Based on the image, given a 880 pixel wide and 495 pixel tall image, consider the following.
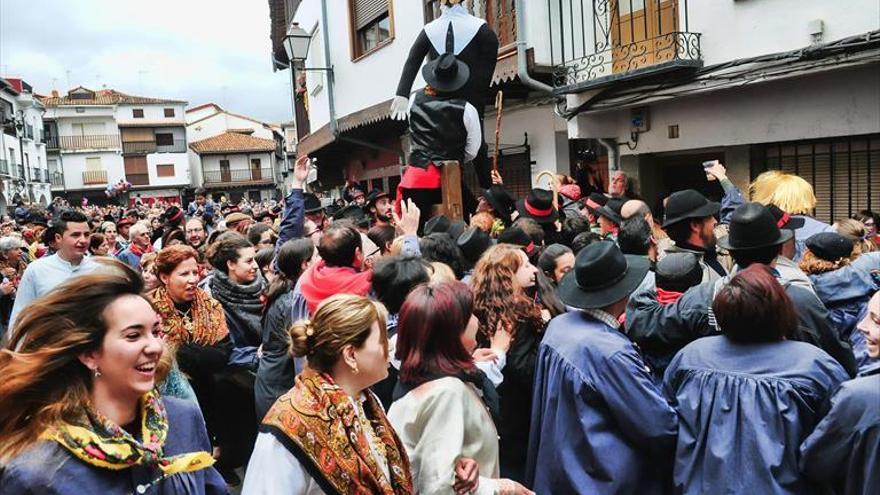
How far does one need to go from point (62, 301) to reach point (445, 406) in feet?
3.98

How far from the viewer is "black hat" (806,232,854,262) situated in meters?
3.44

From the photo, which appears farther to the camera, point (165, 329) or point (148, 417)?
point (165, 329)

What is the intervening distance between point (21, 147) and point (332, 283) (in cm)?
5180

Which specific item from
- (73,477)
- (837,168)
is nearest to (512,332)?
(73,477)

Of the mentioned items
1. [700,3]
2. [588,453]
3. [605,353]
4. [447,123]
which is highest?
A: [700,3]

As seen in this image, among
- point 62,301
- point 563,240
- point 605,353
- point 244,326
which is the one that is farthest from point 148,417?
point 563,240

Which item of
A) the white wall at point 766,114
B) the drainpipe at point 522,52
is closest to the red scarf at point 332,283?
the white wall at point 766,114

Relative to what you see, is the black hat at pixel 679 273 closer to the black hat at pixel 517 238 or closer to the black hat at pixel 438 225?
the black hat at pixel 517 238

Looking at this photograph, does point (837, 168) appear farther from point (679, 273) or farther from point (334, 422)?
point (334, 422)

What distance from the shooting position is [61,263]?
5.13 meters

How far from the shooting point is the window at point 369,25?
12023 millimetres

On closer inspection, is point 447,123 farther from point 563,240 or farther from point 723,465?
point 723,465

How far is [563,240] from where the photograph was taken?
17.7 feet

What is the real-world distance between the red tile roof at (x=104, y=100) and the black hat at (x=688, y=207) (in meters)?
64.6
